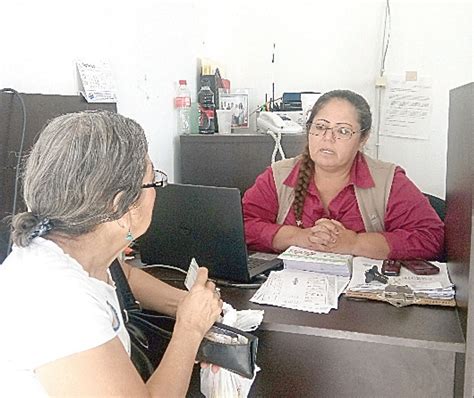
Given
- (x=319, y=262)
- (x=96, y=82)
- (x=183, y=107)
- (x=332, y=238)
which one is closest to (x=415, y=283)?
(x=319, y=262)

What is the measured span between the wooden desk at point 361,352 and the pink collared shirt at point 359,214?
50cm

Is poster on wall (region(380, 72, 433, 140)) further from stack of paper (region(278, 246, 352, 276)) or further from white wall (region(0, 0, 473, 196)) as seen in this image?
stack of paper (region(278, 246, 352, 276))

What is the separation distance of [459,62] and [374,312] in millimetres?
2149

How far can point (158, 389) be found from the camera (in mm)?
1062

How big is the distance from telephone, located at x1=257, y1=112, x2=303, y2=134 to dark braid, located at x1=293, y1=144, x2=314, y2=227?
72 centimetres

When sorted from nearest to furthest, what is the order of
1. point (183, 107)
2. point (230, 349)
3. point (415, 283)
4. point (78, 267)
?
point (78, 267), point (230, 349), point (415, 283), point (183, 107)

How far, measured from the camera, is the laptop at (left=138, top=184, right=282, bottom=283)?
153 cm

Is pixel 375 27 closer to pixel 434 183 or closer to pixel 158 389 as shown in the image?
pixel 434 183

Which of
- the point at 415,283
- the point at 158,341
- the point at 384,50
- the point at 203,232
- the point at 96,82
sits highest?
the point at 384,50

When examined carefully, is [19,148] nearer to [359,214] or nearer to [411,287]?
[411,287]

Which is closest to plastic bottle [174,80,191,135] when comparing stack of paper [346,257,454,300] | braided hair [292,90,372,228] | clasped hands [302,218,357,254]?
braided hair [292,90,372,228]

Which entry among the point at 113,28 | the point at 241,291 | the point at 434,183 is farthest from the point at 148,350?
the point at 434,183

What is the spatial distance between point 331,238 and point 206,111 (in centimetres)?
132

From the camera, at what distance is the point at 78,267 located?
1031 mm
